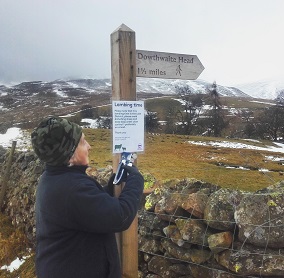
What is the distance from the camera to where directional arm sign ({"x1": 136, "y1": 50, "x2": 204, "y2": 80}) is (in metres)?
3.50

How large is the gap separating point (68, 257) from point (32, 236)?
485 centimetres

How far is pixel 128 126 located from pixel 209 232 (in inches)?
64.9

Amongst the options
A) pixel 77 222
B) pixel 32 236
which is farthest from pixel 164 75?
pixel 32 236

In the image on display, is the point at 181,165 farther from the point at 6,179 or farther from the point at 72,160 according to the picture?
the point at 72,160

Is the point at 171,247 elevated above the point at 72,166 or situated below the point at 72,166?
below

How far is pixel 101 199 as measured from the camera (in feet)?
7.09

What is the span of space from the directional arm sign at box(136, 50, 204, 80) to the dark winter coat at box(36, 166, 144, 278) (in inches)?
59.2

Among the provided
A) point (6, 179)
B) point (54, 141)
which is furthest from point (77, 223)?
point (6, 179)

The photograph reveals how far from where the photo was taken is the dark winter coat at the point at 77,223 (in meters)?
2.15

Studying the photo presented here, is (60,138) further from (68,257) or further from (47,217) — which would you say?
(68,257)

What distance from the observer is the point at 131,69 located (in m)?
3.40

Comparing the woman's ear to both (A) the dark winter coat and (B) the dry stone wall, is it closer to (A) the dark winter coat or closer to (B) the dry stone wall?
(A) the dark winter coat

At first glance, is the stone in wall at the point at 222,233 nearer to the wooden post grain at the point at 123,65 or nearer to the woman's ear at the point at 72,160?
the wooden post grain at the point at 123,65

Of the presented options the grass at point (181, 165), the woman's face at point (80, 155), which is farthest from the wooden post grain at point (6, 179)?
the woman's face at point (80, 155)
